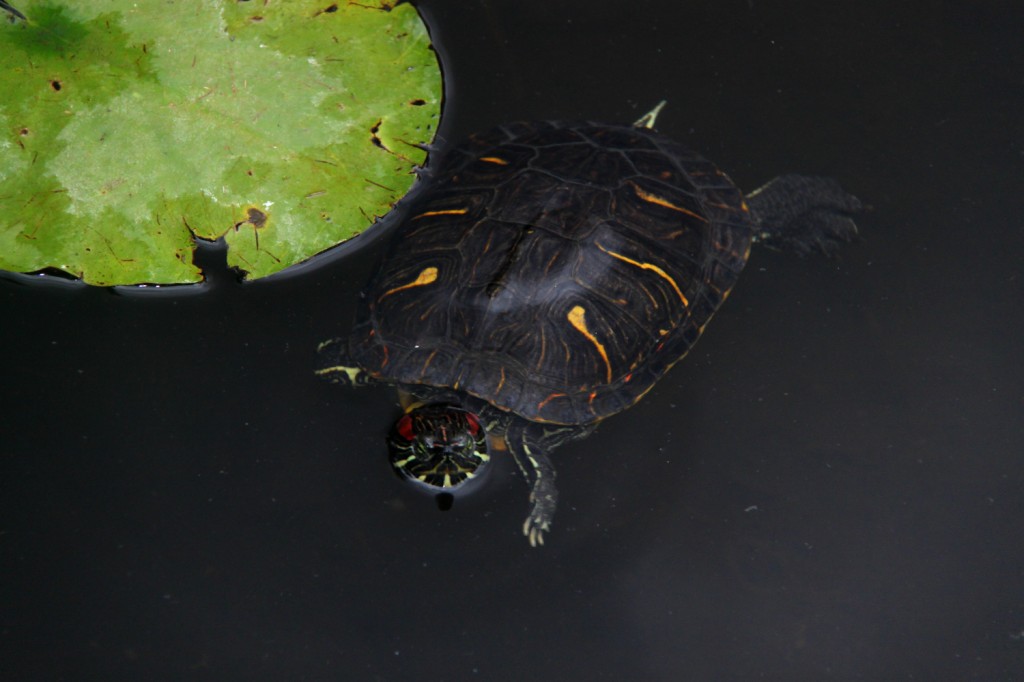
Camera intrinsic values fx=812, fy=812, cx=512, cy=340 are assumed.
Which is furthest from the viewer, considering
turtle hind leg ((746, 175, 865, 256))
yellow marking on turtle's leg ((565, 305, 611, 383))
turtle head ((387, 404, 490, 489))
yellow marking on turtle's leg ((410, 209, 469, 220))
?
turtle hind leg ((746, 175, 865, 256))

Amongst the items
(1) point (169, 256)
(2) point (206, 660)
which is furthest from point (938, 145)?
(2) point (206, 660)

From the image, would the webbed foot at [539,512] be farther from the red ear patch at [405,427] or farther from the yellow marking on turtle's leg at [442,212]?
the yellow marking on turtle's leg at [442,212]

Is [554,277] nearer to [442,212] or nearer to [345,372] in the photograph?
[442,212]

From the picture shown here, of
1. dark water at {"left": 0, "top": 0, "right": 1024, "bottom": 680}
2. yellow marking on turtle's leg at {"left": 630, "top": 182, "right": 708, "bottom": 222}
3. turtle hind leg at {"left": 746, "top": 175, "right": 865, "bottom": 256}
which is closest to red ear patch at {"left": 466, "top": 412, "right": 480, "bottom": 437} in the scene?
dark water at {"left": 0, "top": 0, "right": 1024, "bottom": 680}

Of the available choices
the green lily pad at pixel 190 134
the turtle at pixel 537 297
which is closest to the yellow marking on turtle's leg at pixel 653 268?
the turtle at pixel 537 297

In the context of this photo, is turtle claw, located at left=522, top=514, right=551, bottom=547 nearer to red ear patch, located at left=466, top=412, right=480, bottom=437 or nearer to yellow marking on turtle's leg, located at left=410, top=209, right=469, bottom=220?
red ear patch, located at left=466, top=412, right=480, bottom=437

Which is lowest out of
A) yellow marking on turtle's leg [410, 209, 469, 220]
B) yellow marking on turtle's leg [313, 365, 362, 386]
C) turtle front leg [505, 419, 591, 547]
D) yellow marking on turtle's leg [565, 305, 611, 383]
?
turtle front leg [505, 419, 591, 547]

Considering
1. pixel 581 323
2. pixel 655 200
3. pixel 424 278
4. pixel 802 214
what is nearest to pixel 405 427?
pixel 424 278

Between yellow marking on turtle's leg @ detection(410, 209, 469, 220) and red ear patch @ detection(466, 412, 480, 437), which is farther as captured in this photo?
yellow marking on turtle's leg @ detection(410, 209, 469, 220)
